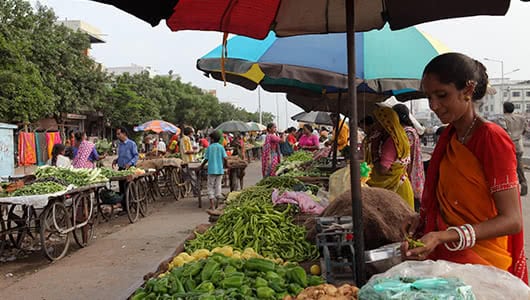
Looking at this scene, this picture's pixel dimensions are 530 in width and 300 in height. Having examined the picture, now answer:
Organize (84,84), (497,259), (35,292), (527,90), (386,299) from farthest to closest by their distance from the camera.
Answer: (527,90), (84,84), (35,292), (497,259), (386,299)

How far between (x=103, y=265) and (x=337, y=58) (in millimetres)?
4539

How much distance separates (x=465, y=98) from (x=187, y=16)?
68.1 inches

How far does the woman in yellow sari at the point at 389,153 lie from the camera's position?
4527mm

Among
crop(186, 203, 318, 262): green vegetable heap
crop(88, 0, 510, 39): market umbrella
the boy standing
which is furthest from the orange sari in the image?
the boy standing

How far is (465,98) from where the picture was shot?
6.50ft

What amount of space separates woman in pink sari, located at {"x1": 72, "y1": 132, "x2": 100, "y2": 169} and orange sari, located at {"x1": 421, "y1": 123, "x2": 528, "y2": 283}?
9038mm

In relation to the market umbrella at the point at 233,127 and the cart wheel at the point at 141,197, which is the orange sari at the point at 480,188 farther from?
the market umbrella at the point at 233,127

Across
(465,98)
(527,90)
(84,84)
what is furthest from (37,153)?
(527,90)

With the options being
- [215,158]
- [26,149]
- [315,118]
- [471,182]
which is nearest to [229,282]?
[471,182]

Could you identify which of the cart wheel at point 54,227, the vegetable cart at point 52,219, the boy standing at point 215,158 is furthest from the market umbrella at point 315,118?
the cart wheel at point 54,227

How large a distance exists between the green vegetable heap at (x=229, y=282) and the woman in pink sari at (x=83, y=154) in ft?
25.1

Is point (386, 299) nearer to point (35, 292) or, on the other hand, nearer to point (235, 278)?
point (235, 278)

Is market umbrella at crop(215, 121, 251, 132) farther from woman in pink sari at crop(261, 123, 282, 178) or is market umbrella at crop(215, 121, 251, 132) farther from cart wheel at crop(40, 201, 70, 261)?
cart wheel at crop(40, 201, 70, 261)

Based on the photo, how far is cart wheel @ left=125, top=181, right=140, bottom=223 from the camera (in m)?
9.53
